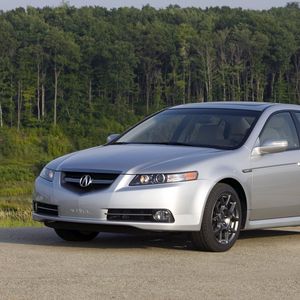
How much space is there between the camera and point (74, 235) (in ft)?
33.5

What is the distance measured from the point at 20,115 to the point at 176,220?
118 metres

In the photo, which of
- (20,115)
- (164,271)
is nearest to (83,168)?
(164,271)

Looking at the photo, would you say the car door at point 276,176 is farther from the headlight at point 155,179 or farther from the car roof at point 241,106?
the headlight at point 155,179

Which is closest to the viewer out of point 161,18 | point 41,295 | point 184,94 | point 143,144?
point 41,295

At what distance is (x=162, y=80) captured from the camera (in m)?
135

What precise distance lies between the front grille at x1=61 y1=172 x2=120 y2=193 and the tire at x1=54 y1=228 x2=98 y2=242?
824 mm

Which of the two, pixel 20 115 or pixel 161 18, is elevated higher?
pixel 161 18

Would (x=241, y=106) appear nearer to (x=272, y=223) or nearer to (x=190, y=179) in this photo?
(x=272, y=223)

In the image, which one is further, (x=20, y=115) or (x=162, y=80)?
(x=162, y=80)

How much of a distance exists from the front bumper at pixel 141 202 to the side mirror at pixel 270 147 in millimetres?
933

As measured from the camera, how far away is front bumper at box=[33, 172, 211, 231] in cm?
915

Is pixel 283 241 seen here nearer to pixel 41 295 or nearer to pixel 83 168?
pixel 83 168

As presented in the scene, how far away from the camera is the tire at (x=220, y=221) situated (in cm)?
935

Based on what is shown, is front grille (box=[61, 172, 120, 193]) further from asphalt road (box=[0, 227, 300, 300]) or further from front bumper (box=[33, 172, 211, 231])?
asphalt road (box=[0, 227, 300, 300])
